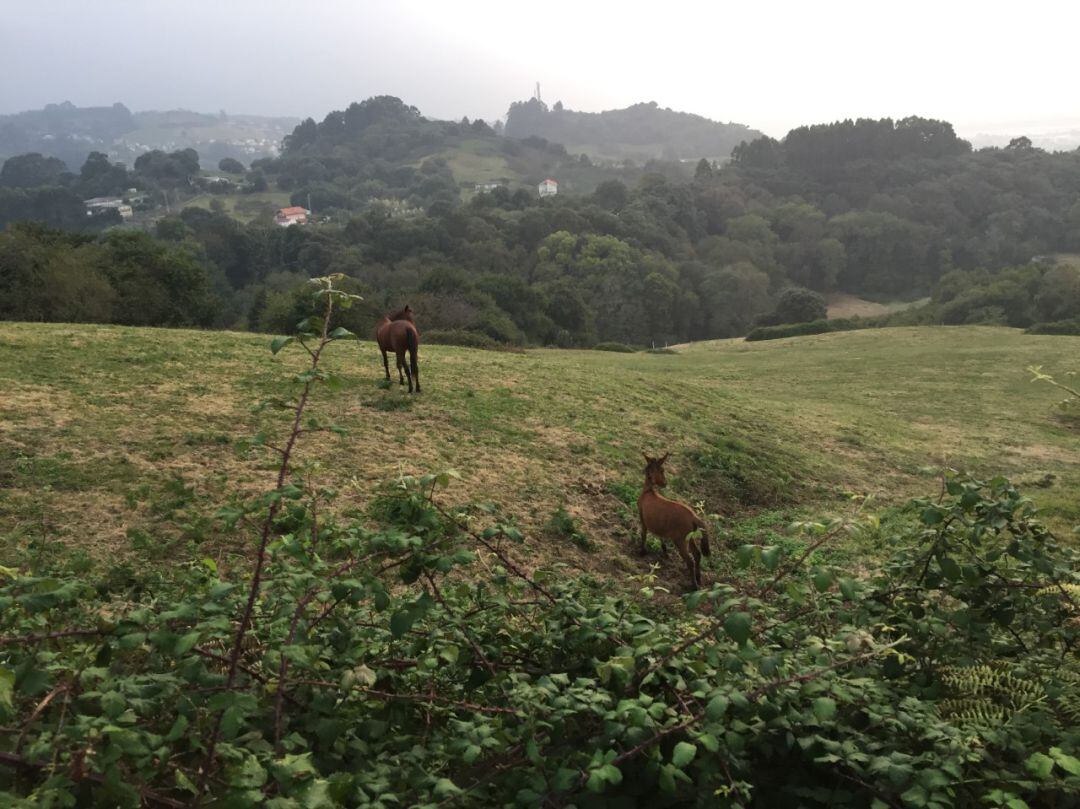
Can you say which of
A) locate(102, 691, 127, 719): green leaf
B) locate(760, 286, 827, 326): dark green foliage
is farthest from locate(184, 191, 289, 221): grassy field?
locate(102, 691, 127, 719): green leaf

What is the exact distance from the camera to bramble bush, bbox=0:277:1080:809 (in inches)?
80.3

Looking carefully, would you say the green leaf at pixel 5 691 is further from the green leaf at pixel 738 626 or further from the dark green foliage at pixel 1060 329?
the dark green foliage at pixel 1060 329

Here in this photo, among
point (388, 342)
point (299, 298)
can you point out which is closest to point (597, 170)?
point (299, 298)

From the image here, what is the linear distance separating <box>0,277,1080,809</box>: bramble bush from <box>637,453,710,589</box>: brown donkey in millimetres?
3288

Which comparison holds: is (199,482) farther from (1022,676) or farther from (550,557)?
(1022,676)

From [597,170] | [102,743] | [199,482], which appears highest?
[597,170]

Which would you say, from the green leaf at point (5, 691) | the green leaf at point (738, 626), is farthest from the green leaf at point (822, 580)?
the green leaf at point (5, 691)

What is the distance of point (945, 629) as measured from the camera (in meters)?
2.86

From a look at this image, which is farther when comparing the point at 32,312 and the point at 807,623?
the point at 32,312

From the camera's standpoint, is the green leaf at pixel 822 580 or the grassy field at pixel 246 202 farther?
the grassy field at pixel 246 202

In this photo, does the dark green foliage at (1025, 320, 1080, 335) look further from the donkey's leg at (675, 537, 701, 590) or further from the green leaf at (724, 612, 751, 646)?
the green leaf at (724, 612, 751, 646)

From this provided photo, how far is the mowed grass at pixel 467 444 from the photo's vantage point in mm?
7031

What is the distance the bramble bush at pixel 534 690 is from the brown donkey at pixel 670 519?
3.29 meters

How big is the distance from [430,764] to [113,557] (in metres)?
4.87
